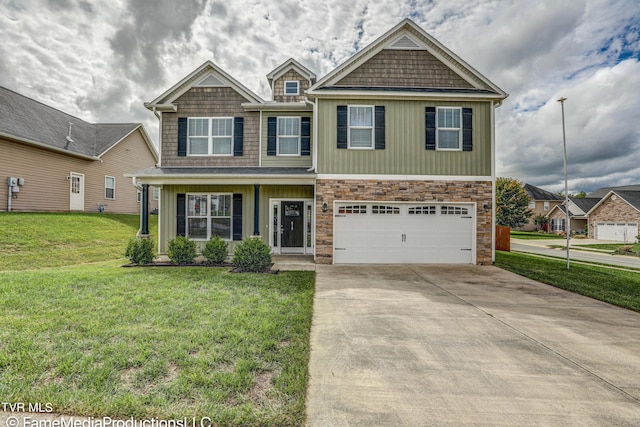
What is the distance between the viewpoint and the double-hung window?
10227mm

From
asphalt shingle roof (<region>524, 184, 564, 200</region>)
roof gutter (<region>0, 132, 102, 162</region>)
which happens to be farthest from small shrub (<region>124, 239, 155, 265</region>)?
asphalt shingle roof (<region>524, 184, 564, 200</region>)

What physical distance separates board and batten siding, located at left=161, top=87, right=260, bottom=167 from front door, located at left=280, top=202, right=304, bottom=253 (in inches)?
98.1

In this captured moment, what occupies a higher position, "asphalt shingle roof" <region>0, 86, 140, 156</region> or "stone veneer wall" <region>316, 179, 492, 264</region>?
"asphalt shingle roof" <region>0, 86, 140, 156</region>

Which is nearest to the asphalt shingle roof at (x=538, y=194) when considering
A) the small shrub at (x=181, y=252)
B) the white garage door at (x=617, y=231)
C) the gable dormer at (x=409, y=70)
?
the white garage door at (x=617, y=231)

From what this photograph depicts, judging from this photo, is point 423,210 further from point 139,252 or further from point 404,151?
point 139,252

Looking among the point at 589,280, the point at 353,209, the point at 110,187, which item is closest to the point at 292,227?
the point at 353,209

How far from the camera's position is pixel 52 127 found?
16656 millimetres

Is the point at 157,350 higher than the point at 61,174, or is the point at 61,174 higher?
the point at 61,174

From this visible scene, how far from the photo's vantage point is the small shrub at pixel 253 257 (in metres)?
8.58

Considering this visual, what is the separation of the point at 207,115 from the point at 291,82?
3896 millimetres

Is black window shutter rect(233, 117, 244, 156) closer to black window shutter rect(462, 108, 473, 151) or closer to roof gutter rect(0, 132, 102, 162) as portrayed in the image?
black window shutter rect(462, 108, 473, 151)

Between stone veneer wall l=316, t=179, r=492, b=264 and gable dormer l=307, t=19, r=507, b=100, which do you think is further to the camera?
gable dormer l=307, t=19, r=507, b=100

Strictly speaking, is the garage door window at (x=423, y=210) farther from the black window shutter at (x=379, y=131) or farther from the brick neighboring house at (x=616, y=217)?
the brick neighboring house at (x=616, y=217)

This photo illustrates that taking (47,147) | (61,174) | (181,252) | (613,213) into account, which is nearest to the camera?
(181,252)
